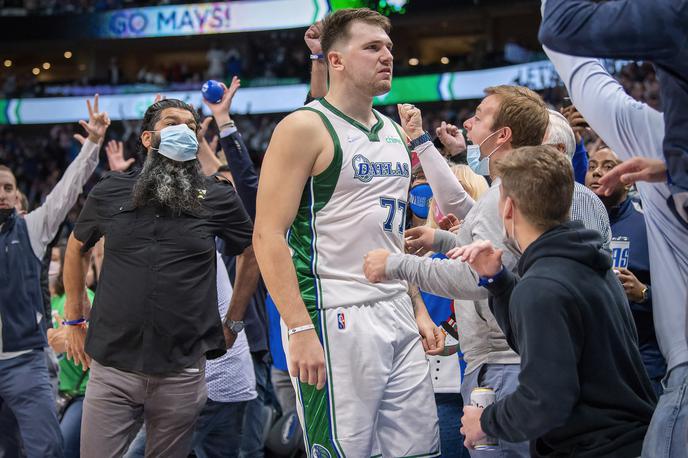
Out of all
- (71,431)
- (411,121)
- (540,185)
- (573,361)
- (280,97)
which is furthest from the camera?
(280,97)

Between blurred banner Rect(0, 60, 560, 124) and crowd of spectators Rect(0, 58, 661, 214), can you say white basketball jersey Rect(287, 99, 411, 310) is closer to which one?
crowd of spectators Rect(0, 58, 661, 214)

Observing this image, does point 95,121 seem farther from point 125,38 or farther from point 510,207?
point 125,38

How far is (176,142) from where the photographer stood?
4055 millimetres

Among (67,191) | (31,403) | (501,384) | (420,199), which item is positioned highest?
(67,191)

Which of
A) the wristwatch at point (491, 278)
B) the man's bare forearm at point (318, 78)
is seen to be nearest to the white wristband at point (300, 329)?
the wristwatch at point (491, 278)

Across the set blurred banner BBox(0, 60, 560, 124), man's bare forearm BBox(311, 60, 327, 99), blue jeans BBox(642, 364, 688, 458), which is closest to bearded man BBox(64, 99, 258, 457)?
man's bare forearm BBox(311, 60, 327, 99)

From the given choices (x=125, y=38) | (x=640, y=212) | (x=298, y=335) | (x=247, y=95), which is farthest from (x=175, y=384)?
(x=125, y=38)

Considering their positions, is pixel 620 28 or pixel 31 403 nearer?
pixel 620 28

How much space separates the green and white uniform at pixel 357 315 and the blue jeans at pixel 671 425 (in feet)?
3.53

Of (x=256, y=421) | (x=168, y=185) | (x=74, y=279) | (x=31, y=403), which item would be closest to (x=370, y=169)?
(x=168, y=185)

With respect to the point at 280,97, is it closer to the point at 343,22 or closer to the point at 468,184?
the point at 468,184

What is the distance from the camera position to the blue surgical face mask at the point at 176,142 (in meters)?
4.05

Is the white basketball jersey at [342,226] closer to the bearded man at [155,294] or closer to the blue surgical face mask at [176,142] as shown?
the bearded man at [155,294]

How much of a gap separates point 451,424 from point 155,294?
154 centimetres
